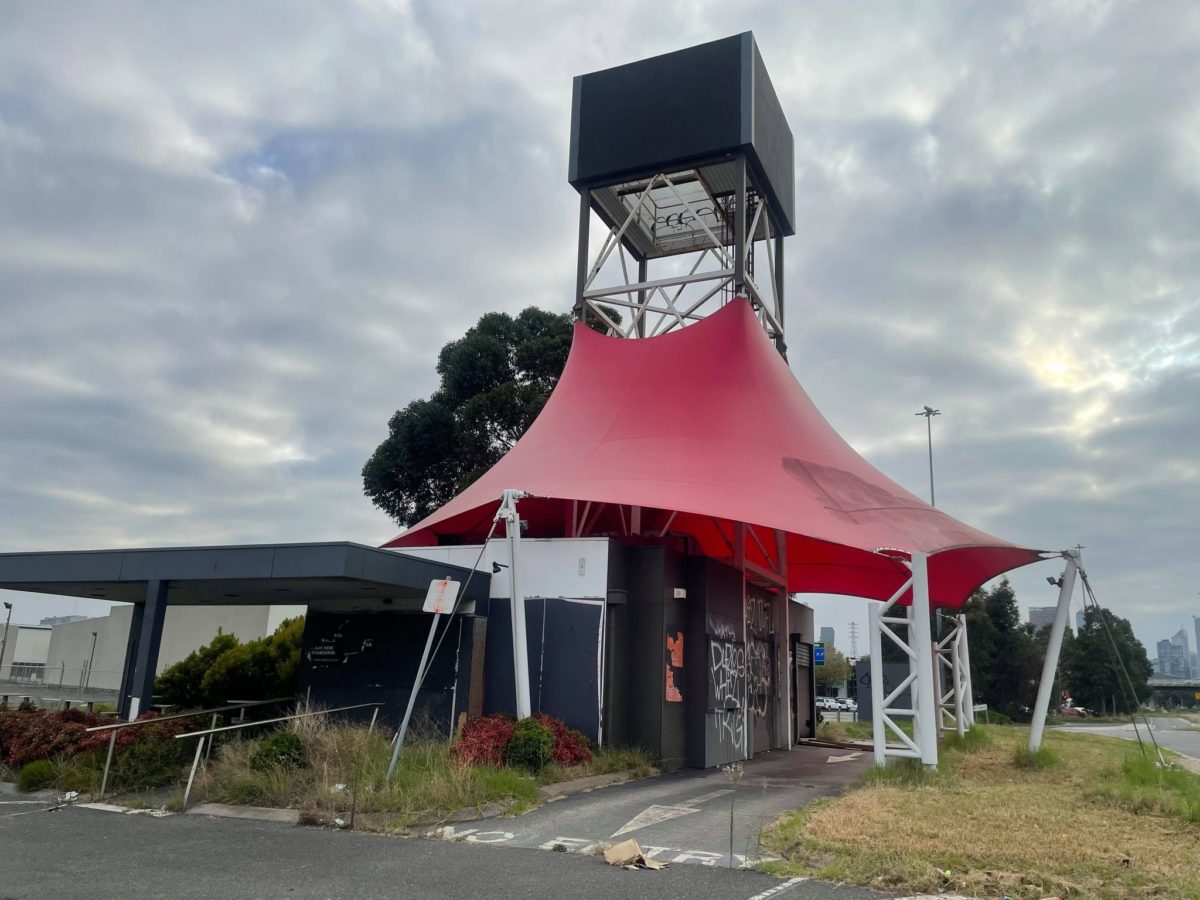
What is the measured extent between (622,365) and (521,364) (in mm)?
15688

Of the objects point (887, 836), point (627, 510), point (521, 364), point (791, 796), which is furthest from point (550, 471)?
point (521, 364)

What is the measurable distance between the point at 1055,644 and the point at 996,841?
744cm

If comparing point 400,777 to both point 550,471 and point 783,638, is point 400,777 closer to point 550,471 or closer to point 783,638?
point 550,471

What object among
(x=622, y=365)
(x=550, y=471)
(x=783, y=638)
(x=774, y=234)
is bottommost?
(x=783, y=638)

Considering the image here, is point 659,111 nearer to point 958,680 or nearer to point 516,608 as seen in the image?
point 516,608

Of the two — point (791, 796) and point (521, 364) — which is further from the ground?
point (521, 364)

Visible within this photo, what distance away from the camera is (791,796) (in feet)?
35.4

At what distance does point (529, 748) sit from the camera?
36.3ft

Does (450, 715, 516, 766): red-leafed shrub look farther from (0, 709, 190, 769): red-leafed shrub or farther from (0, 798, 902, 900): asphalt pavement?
(0, 709, 190, 769): red-leafed shrub

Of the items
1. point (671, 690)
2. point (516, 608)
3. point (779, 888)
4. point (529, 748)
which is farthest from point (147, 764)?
point (779, 888)

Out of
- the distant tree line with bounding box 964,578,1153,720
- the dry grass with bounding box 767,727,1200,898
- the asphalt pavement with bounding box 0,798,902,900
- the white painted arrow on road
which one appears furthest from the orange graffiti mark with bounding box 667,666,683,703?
the distant tree line with bounding box 964,578,1153,720

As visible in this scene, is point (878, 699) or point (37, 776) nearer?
point (37, 776)

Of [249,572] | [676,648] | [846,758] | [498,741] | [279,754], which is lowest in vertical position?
[846,758]

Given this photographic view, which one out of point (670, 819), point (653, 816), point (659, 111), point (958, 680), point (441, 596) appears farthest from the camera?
point (659, 111)
